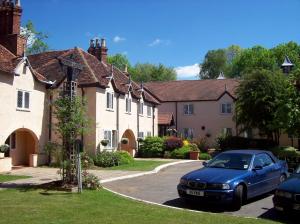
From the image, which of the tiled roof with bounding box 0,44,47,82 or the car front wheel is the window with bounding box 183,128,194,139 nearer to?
the tiled roof with bounding box 0,44,47,82

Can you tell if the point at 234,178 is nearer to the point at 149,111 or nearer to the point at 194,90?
the point at 149,111

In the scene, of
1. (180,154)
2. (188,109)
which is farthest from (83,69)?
(188,109)

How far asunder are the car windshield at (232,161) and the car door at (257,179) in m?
0.25

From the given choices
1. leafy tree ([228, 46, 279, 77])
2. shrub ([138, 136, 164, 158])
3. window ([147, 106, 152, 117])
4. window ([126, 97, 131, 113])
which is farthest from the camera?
leafy tree ([228, 46, 279, 77])

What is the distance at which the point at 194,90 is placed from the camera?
47156 mm

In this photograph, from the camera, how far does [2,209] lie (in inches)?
429

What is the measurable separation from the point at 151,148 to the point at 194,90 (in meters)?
14.4

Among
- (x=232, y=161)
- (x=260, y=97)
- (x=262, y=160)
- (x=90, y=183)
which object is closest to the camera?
(x=232, y=161)

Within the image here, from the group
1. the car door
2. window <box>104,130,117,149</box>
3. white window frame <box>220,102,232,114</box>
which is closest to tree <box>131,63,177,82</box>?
white window frame <box>220,102,232,114</box>

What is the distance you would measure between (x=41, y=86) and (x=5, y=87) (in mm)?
3436

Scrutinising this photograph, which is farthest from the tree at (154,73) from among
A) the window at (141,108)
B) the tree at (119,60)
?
the window at (141,108)

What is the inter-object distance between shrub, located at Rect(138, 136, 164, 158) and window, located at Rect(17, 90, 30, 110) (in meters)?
12.8

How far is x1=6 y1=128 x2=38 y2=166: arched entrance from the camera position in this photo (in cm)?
2534

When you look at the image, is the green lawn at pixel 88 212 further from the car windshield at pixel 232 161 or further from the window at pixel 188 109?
the window at pixel 188 109
